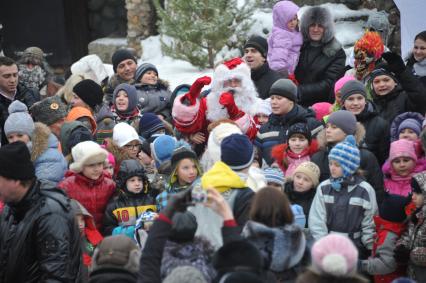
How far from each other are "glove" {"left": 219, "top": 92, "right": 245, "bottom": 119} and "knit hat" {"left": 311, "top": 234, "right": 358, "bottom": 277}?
300cm

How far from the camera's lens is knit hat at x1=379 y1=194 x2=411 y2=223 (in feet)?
17.8

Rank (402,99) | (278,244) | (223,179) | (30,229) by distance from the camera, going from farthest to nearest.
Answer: (402,99)
(223,179)
(30,229)
(278,244)

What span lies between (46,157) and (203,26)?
22.4ft

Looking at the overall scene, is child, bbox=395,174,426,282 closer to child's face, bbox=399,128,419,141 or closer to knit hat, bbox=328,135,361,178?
knit hat, bbox=328,135,361,178

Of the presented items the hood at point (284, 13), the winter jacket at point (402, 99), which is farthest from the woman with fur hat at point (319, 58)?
the winter jacket at point (402, 99)

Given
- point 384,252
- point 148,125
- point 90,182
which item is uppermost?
point 148,125

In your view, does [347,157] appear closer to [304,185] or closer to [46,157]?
[304,185]

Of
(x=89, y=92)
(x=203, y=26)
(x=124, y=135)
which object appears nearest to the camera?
(x=124, y=135)

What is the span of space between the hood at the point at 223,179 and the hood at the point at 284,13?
3793 millimetres

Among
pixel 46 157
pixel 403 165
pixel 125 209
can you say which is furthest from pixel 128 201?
pixel 403 165

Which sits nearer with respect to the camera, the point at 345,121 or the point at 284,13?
the point at 345,121

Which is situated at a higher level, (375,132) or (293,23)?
(293,23)

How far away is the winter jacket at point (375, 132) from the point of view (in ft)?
21.5

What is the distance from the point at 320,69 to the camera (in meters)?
7.96
